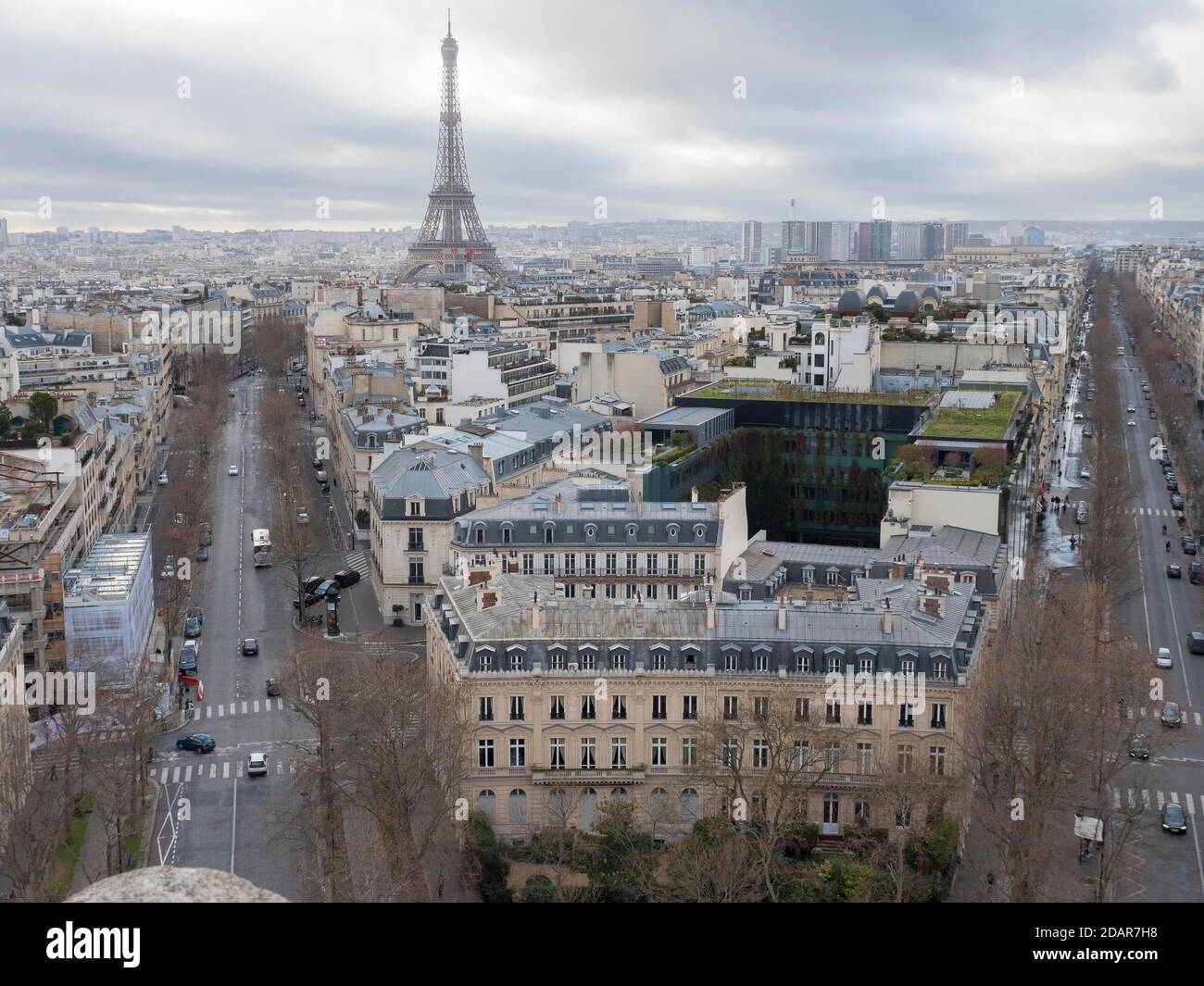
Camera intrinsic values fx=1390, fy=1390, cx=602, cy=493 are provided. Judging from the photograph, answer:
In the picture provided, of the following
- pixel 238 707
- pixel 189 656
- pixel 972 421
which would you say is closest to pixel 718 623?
pixel 238 707

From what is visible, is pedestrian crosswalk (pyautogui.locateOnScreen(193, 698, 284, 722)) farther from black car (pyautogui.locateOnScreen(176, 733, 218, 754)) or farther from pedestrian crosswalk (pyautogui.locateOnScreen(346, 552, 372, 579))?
pedestrian crosswalk (pyautogui.locateOnScreen(346, 552, 372, 579))

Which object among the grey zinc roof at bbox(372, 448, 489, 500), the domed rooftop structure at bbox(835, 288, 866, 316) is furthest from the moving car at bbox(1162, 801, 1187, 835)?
the domed rooftop structure at bbox(835, 288, 866, 316)

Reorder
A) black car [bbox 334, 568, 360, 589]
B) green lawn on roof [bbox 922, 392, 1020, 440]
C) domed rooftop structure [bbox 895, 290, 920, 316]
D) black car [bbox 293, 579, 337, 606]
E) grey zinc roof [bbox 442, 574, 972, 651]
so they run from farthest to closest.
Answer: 1. domed rooftop structure [bbox 895, 290, 920, 316]
2. black car [bbox 334, 568, 360, 589]
3. black car [bbox 293, 579, 337, 606]
4. green lawn on roof [bbox 922, 392, 1020, 440]
5. grey zinc roof [bbox 442, 574, 972, 651]

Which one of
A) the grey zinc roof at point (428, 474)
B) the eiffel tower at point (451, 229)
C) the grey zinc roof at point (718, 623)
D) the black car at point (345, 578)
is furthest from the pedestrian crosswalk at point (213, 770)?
the eiffel tower at point (451, 229)

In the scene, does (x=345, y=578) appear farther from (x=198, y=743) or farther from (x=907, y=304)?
(x=907, y=304)

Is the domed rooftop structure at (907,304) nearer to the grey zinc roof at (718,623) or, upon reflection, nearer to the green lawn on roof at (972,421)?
the green lawn on roof at (972,421)
